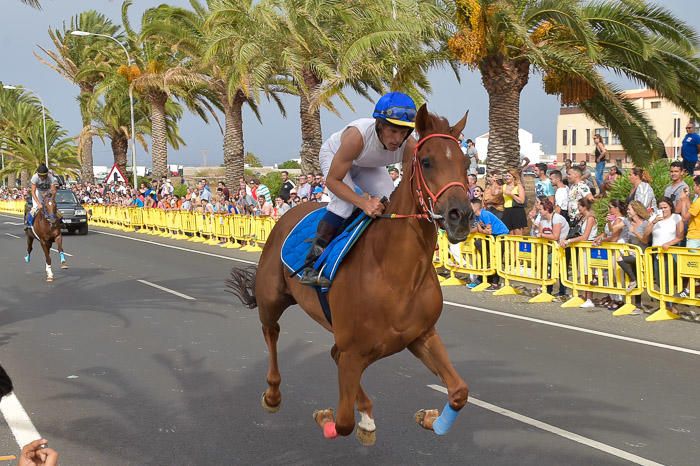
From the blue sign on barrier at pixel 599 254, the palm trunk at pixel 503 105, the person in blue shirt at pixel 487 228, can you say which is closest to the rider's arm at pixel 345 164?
the blue sign on barrier at pixel 599 254

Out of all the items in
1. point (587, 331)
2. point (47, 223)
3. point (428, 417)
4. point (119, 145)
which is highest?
point (119, 145)

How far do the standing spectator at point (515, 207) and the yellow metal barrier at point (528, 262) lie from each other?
62.0 inches

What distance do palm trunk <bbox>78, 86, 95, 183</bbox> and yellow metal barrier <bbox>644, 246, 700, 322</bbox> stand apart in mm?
41504

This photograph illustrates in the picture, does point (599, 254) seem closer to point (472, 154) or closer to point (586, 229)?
point (586, 229)

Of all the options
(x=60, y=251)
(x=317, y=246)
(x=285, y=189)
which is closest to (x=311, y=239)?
(x=317, y=246)

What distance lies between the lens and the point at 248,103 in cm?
3559

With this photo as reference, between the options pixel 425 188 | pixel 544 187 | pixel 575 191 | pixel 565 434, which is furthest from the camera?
pixel 544 187

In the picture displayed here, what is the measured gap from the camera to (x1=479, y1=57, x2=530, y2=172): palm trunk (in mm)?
19438

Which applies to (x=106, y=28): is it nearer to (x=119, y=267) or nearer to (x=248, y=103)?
(x=248, y=103)

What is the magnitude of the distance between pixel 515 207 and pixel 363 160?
10550 millimetres

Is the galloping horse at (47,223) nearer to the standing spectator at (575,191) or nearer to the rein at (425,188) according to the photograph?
the standing spectator at (575,191)

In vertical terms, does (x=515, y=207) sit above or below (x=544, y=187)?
below

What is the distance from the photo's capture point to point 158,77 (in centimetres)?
3553

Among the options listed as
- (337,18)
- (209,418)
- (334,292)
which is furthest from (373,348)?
(337,18)
